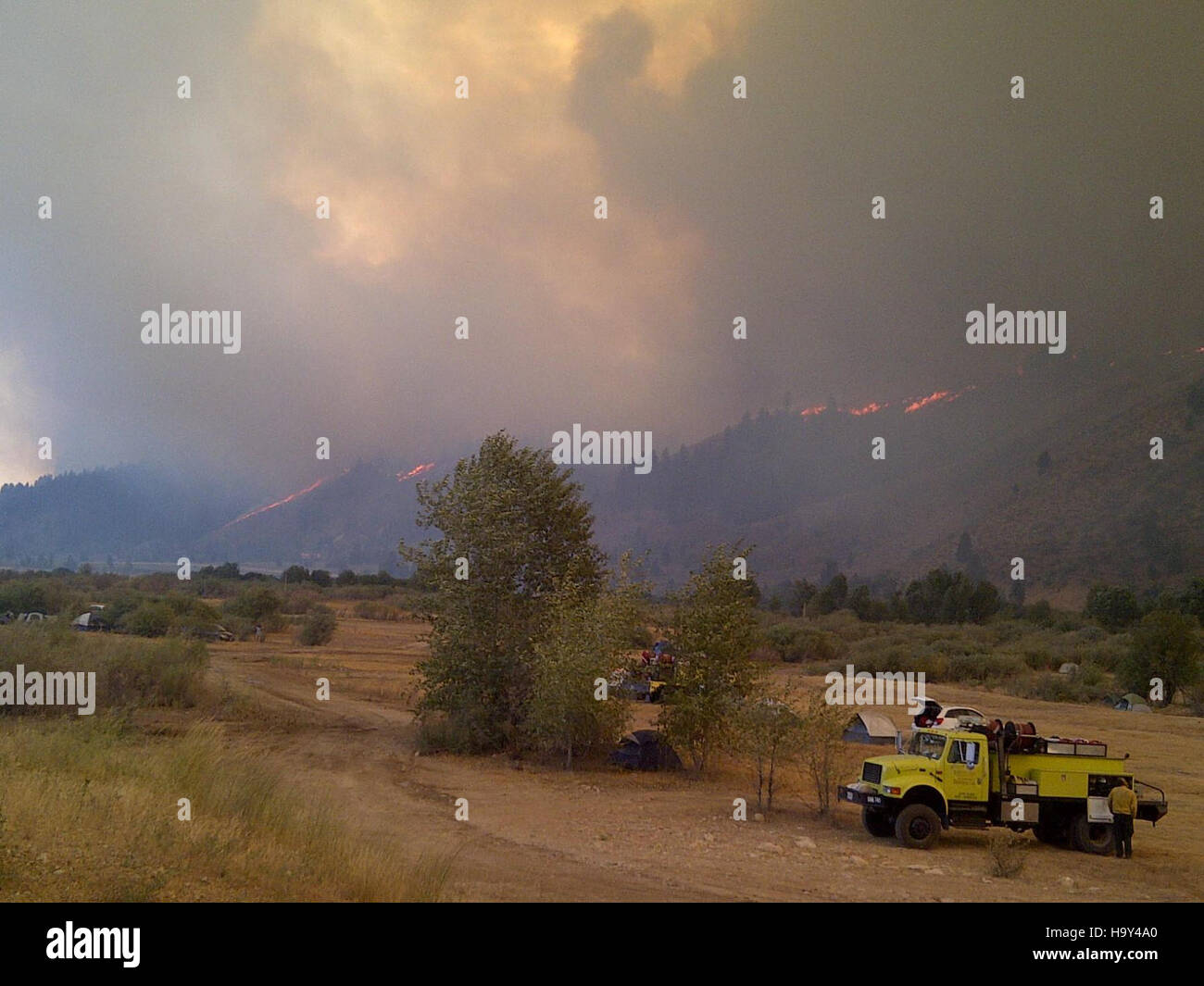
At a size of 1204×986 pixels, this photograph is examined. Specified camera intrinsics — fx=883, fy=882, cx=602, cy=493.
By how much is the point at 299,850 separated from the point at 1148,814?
14.5m

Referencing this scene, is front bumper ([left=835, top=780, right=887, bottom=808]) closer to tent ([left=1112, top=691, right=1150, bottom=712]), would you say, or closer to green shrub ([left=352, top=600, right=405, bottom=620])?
tent ([left=1112, top=691, right=1150, bottom=712])

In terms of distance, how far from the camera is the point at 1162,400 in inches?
4375

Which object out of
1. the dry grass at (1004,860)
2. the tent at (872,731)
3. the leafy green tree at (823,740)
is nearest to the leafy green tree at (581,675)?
the leafy green tree at (823,740)

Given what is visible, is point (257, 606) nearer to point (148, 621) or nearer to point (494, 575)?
point (148, 621)

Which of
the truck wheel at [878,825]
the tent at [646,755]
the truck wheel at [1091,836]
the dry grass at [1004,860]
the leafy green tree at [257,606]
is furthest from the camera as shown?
the leafy green tree at [257,606]

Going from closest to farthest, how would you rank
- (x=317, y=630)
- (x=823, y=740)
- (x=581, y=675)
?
1. (x=823, y=740)
2. (x=581, y=675)
3. (x=317, y=630)

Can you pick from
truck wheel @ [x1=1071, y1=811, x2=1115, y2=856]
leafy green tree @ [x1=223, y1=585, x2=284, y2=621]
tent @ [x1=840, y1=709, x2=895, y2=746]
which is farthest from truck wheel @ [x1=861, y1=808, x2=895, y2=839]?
leafy green tree @ [x1=223, y1=585, x2=284, y2=621]

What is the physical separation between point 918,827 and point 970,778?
130 centimetres

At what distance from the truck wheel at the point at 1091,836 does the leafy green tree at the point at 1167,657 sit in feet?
96.1

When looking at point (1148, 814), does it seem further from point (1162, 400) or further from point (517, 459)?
point (1162, 400)

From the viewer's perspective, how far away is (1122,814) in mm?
15719

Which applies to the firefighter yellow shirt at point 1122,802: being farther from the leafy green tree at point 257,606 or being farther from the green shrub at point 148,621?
the leafy green tree at point 257,606

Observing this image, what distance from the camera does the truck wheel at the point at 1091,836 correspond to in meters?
16.0

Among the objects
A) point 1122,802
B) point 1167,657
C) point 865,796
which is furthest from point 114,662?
point 1167,657
